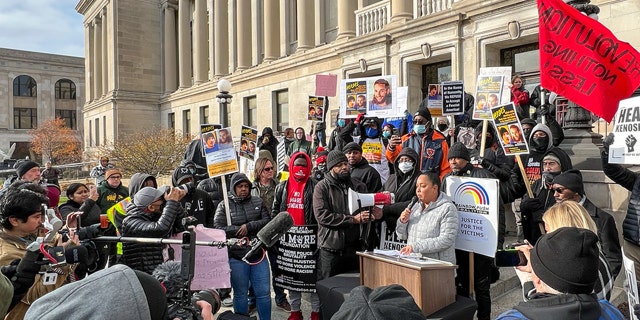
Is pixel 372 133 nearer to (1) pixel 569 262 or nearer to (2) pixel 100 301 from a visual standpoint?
(1) pixel 569 262

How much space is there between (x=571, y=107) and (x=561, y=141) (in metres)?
0.53

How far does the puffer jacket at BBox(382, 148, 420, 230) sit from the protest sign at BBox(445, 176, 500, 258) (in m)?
0.54

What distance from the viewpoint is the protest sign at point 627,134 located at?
4098 millimetres

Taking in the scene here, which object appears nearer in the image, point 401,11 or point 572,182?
→ point 572,182

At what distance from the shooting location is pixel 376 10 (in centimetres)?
1766

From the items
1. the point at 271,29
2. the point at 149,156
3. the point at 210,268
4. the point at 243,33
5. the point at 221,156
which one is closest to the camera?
the point at 210,268

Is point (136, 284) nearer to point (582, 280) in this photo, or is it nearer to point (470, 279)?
point (582, 280)

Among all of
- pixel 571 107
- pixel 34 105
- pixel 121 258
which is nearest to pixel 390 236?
pixel 121 258

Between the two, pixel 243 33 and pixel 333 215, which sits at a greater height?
pixel 243 33

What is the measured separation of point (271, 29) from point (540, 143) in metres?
21.5

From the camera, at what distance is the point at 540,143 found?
19.8 ft

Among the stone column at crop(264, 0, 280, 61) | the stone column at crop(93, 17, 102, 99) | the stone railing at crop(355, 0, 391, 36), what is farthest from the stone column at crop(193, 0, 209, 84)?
the stone railing at crop(355, 0, 391, 36)

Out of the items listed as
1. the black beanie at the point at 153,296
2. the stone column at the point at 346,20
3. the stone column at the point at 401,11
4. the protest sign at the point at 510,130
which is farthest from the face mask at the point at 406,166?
the stone column at the point at 346,20

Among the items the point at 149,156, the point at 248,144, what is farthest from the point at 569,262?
the point at 149,156
